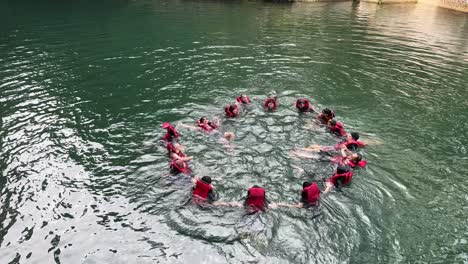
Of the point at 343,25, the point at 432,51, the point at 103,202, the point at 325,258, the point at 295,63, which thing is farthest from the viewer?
the point at 343,25

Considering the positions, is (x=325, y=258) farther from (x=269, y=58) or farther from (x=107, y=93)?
(x=269, y=58)

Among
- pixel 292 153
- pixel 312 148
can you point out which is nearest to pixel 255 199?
pixel 292 153

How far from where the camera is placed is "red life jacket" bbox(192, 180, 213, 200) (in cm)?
1212

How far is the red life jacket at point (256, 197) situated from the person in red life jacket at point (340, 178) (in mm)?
2639

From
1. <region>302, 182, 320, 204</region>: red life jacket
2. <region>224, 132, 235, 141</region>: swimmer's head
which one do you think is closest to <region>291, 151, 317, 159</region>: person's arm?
<region>224, 132, 235, 141</region>: swimmer's head

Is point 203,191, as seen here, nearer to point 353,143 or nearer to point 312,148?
point 312,148

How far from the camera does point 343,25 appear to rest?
139 ft

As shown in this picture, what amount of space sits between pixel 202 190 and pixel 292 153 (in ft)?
15.8

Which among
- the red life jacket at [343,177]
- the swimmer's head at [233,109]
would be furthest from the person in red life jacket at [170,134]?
the red life jacket at [343,177]

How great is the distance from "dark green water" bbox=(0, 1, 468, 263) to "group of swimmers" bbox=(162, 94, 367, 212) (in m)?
0.40

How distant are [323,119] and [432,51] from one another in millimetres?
20262

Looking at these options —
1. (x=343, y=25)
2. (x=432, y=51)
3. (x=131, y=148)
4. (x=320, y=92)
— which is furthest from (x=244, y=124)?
(x=343, y=25)

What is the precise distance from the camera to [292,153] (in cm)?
1536

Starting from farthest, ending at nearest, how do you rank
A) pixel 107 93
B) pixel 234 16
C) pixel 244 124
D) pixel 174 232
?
pixel 234 16 → pixel 107 93 → pixel 244 124 → pixel 174 232
